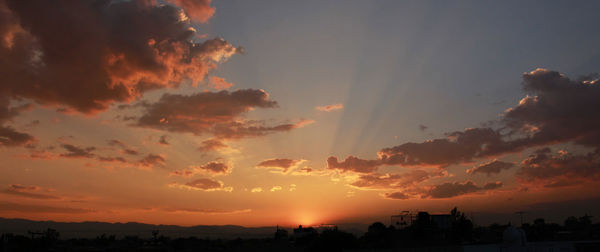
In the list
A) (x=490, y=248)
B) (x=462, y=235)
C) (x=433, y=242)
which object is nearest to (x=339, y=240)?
(x=433, y=242)

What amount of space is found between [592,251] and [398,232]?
4911 cm

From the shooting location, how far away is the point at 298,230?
169875 millimetres

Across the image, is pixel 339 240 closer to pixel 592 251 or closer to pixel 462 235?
pixel 462 235

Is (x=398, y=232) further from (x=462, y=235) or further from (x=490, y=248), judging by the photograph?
(x=490, y=248)

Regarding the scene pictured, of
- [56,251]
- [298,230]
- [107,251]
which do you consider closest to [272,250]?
[107,251]

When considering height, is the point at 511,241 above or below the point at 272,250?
above

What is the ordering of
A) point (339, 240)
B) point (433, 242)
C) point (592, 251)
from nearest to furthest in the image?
point (592, 251), point (339, 240), point (433, 242)

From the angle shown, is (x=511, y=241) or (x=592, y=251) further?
(x=592, y=251)

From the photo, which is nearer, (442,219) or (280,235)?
(442,219)

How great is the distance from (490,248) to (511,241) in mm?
3033

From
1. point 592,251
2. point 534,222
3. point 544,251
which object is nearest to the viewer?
point 544,251

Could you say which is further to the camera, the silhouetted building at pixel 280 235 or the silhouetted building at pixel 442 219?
the silhouetted building at pixel 280 235

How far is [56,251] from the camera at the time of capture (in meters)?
85.7

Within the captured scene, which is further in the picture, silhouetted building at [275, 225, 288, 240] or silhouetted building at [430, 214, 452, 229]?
silhouetted building at [275, 225, 288, 240]
